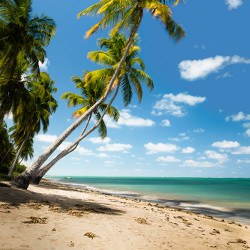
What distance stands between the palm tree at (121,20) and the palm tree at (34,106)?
6.90 m

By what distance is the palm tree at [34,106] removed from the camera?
22.3m

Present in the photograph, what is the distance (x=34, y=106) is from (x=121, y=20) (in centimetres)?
1048

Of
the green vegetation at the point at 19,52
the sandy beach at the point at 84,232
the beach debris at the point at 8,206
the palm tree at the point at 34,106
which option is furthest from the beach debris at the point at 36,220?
the palm tree at the point at 34,106

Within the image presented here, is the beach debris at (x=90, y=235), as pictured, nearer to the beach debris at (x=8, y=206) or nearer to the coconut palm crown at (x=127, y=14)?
the beach debris at (x=8, y=206)

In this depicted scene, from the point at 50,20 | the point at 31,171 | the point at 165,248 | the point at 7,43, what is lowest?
the point at 165,248

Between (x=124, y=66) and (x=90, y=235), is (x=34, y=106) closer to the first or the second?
(x=124, y=66)

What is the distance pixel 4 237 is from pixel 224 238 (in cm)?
700

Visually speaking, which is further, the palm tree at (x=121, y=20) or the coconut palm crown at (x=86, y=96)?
the coconut palm crown at (x=86, y=96)

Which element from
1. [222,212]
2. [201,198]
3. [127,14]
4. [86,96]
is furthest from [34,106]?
[201,198]

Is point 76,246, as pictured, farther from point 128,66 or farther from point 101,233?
point 128,66

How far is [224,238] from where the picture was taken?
32.1ft

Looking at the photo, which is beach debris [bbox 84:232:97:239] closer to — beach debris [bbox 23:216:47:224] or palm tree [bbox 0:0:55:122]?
beach debris [bbox 23:216:47:224]

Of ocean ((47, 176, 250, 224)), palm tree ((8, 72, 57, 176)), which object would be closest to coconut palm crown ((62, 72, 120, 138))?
palm tree ((8, 72, 57, 176))

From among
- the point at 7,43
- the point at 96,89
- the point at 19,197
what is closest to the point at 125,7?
the point at 7,43
